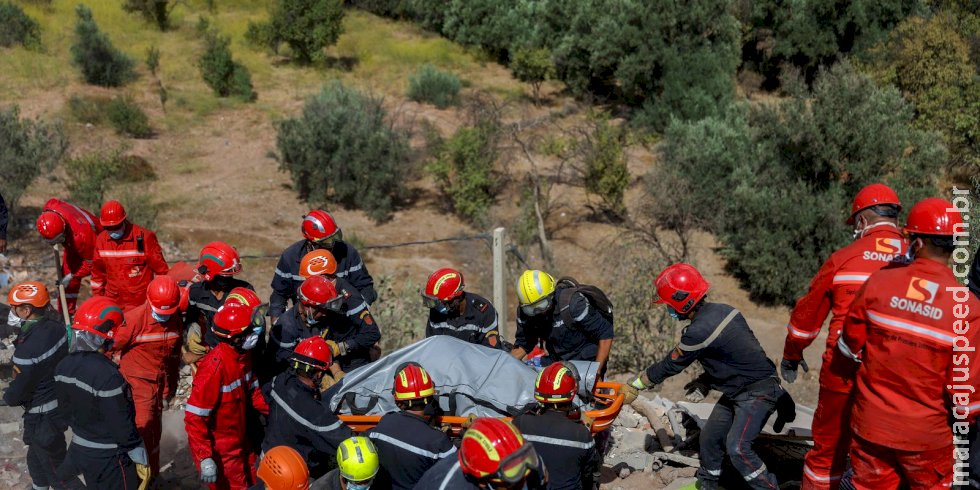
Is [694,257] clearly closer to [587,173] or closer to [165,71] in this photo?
[587,173]

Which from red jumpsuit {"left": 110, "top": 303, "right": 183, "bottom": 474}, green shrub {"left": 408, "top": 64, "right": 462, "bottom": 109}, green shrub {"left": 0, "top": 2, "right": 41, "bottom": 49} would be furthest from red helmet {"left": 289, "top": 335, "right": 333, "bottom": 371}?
green shrub {"left": 0, "top": 2, "right": 41, "bottom": 49}

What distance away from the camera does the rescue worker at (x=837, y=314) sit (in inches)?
197

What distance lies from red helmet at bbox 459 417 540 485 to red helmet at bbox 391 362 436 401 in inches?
32.7

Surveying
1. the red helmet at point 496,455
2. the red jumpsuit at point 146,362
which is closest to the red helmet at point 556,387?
the red helmet at point 496,455

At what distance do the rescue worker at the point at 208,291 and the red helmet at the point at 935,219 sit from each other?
14.9 ft

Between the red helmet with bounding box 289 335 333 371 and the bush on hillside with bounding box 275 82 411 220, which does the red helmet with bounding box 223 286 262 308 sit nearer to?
the red helmet with bounding box 289 335 333 371

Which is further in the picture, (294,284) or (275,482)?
(294,284)

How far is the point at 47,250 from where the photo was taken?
15.0 m

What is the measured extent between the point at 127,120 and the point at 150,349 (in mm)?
18784

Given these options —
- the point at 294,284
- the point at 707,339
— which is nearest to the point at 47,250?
the point at 294,284

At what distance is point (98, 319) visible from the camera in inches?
196

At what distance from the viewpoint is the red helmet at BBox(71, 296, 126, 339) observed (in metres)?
4.97

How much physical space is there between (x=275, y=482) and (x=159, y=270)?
366 centimetres

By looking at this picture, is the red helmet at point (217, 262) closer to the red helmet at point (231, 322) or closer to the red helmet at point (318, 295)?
the red helmet at point (318, 295)
